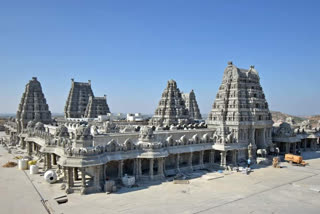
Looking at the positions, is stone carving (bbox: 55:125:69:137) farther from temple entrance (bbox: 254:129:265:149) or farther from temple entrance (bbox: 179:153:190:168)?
temple entrance (bbox: 254:129:265:149)

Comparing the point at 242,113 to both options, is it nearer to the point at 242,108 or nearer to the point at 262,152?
the point at 242,108

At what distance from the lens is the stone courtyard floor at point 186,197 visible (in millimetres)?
24000

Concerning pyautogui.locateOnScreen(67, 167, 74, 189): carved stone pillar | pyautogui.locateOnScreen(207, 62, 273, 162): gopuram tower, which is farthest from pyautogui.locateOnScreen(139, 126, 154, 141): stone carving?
pyautogui.locateOnScreen(207, 62, 273, 162): gopuram tower

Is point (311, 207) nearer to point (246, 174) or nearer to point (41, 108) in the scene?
point (246, 174)

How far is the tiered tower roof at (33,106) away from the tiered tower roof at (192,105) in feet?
162

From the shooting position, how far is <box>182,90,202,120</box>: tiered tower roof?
296ft

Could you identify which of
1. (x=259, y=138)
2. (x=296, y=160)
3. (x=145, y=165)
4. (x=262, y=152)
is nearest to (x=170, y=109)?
(x=259, y=138)

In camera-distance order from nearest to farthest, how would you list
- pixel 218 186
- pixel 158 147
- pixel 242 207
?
pixel 242 207, pixel 218 186, pixel 158 147

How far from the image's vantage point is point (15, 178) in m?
34.2

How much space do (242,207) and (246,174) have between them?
564 inches

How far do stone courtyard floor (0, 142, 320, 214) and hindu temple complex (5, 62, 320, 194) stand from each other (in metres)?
3.20

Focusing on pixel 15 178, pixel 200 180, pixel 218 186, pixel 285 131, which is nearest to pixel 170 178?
pixel 200 180

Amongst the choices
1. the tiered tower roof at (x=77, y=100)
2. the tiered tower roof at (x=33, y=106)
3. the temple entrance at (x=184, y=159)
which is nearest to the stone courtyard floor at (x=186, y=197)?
the temple entrance at (x=184, y=159)

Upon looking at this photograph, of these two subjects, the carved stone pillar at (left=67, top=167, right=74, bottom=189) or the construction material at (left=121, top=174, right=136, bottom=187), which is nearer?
the carved stone pillar at (left=67, top=167, right=74, bottom=189)
